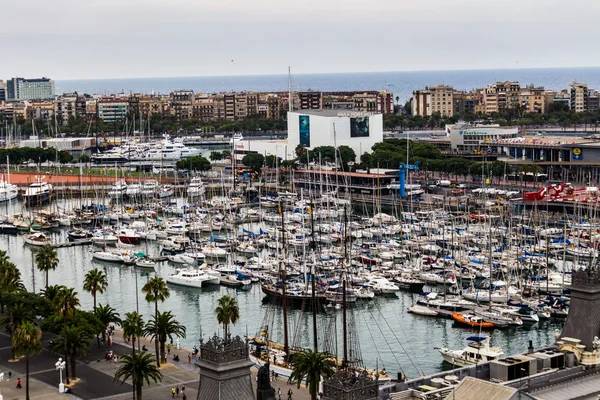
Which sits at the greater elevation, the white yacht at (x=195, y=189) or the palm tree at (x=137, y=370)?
the palm tree at (x=137, y=370)

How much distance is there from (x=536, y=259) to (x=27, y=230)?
4341 cm

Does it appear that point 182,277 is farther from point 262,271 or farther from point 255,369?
point 255,369

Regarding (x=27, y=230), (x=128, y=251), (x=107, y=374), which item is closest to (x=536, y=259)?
(x=128, y=251)

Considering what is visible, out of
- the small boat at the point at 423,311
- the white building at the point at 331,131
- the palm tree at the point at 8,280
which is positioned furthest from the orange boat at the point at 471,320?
the white building at the point at 331,131

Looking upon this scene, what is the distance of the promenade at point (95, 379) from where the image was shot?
4231 centimetres

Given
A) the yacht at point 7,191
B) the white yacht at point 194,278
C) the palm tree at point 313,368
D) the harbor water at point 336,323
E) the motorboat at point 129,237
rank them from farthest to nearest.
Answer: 1. the yacht at point 7,191
2. the motorboat at point 129,237
3. the white yacht at point 194,278
4. the harbor water at point 336,323
5. the palm tree at point 313,368

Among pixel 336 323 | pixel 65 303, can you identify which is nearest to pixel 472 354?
pixel 336 323

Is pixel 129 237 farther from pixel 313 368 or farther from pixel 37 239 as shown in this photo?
pixel 313 368

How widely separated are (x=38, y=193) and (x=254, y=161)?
30028 millimetres

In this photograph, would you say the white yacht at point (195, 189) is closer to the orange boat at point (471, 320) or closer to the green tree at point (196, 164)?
the green tree at point (196, 164)

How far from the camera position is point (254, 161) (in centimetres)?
13162

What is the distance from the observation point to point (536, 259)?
70.9 metres

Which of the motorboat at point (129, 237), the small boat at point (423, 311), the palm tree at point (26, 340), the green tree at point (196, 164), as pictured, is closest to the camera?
the palm tree at point (26, 340)

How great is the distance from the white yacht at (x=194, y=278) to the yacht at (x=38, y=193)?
4103cm
